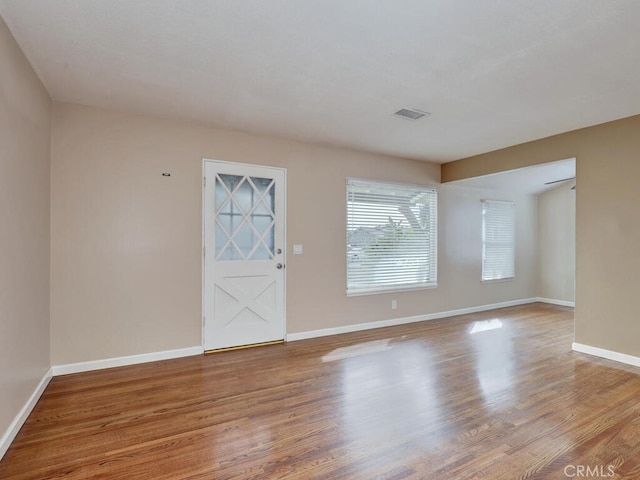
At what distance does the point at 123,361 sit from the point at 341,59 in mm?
3522

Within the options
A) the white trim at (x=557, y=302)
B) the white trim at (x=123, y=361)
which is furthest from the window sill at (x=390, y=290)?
the white trim at (x=557, y=302)

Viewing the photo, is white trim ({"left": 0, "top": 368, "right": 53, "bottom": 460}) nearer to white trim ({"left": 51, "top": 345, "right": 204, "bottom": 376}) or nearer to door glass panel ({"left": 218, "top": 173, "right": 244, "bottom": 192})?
white trim ({"left": 51, "top": 345, "right": 204, "bottom": 376})

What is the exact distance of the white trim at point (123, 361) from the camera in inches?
132

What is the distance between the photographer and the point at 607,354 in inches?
152

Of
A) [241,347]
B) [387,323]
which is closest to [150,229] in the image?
[241,347]

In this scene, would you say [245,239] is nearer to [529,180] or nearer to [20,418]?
[20,418]

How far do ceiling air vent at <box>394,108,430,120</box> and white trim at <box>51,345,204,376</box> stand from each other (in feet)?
11.1

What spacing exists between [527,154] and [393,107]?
7.69ft

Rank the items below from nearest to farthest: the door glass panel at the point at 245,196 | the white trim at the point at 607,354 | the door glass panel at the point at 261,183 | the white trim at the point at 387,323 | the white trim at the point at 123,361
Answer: the white trim at the point at 123,361, the white trim at the point at 607,354, the door glass panel at the point at 245,196, the door glass panel at the point at 261,183, the white trim at the point at 387,323

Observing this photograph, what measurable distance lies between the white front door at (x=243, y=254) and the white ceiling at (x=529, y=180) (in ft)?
10.8

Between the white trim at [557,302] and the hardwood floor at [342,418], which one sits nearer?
the hardwood floor at [342,418]

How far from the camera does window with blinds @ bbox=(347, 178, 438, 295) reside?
514 cm

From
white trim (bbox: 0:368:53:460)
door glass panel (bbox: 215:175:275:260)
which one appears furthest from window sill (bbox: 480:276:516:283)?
white trim (bbox: 0:368:53:460)

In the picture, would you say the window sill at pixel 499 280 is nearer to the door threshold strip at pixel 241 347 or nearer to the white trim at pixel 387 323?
the white trim at pixel 387 323
